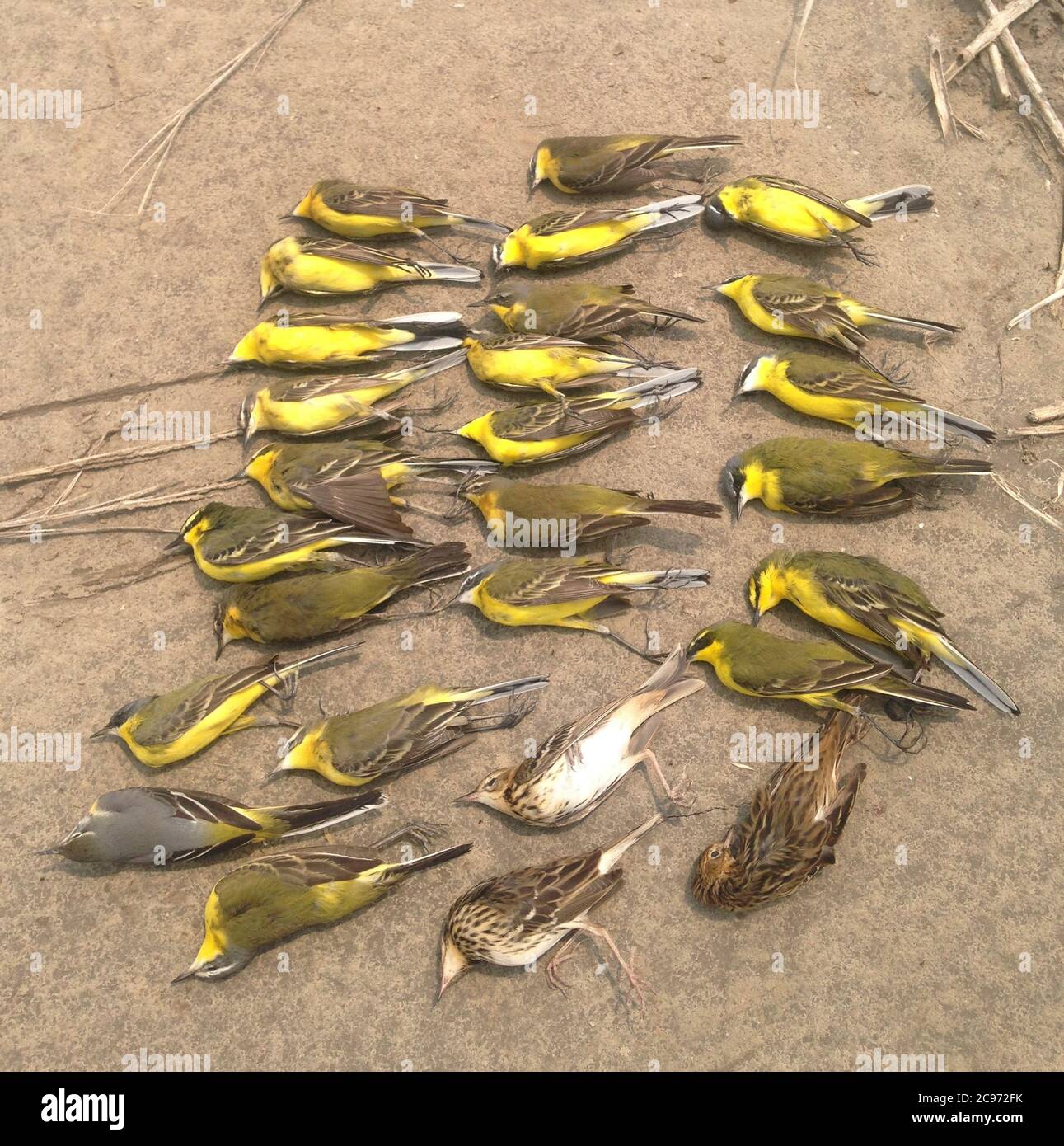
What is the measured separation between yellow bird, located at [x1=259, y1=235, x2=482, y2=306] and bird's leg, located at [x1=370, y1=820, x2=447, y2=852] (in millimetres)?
3638

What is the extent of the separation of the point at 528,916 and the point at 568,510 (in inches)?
88.4

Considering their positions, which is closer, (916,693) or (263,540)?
(916,693)

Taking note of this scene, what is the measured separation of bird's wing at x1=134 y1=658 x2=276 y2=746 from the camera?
4.94m

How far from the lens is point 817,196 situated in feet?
20.6

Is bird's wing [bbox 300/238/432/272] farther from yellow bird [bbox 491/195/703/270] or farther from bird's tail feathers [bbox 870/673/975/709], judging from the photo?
bird's tail feathers [bbox 870/673/975/709]

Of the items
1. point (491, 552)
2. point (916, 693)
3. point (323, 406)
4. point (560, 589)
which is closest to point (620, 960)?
point (560, 589)

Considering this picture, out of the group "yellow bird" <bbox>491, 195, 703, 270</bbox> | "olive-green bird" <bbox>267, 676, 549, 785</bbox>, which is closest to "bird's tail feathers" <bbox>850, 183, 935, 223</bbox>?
"yellow bird" <bbox>491, 195, 703, 270</bbox>

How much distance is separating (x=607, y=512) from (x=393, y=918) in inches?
98.6

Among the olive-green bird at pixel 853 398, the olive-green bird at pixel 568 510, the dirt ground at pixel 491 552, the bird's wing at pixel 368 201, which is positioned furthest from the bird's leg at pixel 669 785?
the bird's wing at pixel 368 201

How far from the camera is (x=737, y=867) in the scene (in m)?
4.62

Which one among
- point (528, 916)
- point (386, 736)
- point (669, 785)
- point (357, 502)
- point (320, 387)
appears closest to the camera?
point (528, 916)

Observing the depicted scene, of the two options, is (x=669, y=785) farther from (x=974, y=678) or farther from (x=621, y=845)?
(x=974, y=678)

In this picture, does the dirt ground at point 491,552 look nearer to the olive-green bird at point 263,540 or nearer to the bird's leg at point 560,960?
the bird's leg at point 560,960
